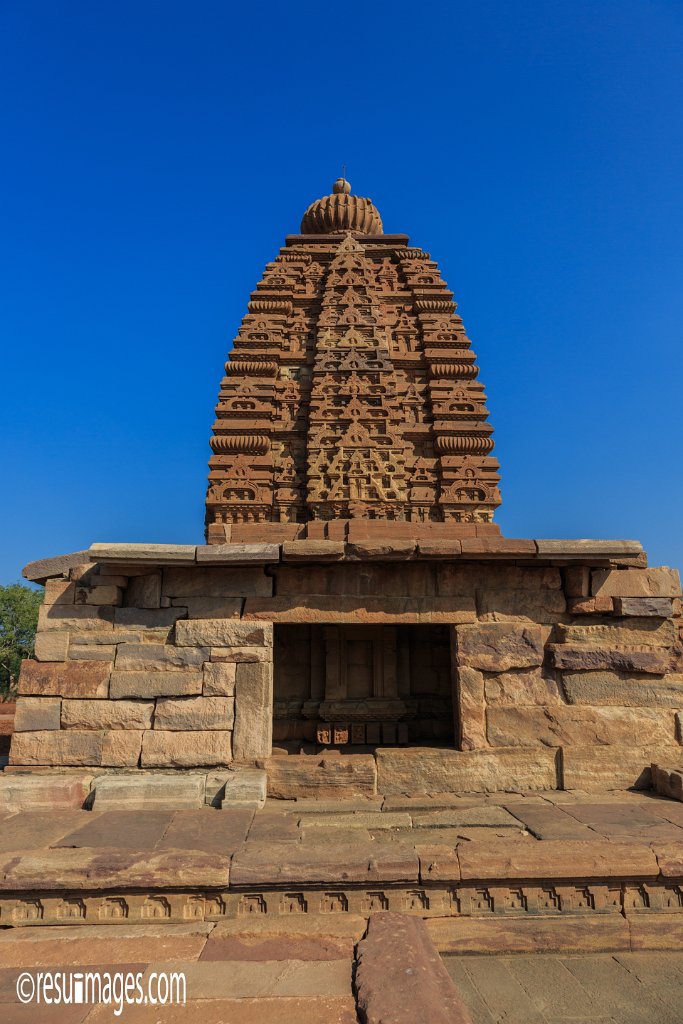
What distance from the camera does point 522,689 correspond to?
544 centimetres

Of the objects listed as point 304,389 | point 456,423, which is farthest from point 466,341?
point 304,389

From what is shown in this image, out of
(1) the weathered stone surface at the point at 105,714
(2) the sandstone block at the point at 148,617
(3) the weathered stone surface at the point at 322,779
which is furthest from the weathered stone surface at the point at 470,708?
(1) the weathered stone surface at the point at 105,714

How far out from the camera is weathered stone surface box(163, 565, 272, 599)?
5559 millimetres

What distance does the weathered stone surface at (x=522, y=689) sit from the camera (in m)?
5.42

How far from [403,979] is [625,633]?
391 cm

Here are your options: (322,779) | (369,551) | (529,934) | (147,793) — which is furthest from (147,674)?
(529,934)

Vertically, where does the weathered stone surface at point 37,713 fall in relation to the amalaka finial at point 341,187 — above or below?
below

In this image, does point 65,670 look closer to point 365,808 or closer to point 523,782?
point 365,808

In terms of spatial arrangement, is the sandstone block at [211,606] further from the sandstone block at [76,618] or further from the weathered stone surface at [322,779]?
the weathered stone surface at [322,779]

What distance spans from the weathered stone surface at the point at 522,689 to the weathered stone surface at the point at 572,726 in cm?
7

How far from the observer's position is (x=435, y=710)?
7230 mm

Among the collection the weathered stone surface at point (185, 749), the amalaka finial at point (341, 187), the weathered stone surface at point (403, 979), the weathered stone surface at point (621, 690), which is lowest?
the weathered stone surface at point (403, 979)

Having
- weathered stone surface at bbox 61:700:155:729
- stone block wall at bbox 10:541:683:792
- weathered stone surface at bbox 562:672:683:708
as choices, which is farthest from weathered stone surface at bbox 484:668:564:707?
weathered stone surface at bbox 61:700:155:729

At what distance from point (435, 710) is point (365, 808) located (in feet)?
8.33
